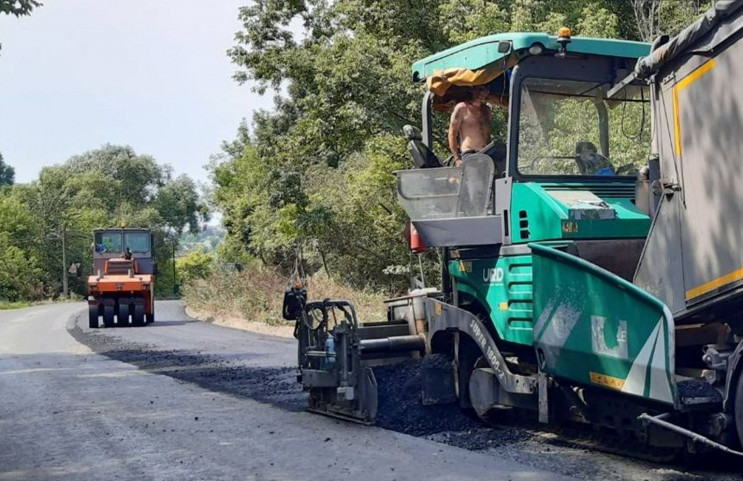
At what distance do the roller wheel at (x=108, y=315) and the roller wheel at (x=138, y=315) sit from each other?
0.63 metres

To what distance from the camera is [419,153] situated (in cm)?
800

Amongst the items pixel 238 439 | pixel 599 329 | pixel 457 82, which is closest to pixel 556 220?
pixel 599 329

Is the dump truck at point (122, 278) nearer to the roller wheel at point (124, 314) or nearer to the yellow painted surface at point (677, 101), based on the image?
the roller wheel at point (124, 314)

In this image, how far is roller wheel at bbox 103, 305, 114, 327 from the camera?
26391mm

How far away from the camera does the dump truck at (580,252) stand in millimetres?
5293

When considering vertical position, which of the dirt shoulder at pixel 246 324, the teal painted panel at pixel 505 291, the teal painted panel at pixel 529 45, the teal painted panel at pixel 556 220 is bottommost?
the dirt shoulder at pixel 246 324

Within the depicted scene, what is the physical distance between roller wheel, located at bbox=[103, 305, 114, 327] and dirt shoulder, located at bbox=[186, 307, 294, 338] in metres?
2.90

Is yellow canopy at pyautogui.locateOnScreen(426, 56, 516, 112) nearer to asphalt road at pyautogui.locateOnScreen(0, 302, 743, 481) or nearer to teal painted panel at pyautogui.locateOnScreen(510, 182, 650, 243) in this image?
teal painted panel at pyautogui.locateOnScreen(510, 182, 650, 243)

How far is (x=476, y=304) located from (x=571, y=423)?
121 centimetres

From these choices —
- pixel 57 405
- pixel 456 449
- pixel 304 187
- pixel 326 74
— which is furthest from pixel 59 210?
pixel 456 449

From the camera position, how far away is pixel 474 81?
7.43 m

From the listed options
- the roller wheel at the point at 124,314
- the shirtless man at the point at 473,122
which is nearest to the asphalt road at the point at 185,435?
the shirtless man at the point at 473,122

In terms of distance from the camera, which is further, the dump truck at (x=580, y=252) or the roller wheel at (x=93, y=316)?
the roller wheel at (x=93, y=316)

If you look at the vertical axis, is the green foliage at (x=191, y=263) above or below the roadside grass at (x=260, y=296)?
above
